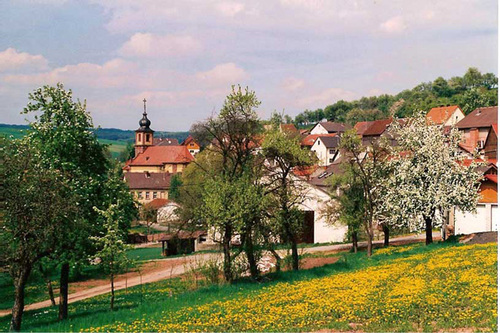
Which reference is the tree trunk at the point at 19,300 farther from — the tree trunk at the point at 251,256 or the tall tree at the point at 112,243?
the tree trunk at the point at 251,256

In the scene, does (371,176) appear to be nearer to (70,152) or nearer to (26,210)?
(70,152)

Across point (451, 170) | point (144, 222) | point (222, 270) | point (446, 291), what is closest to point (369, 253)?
point (451, 170)

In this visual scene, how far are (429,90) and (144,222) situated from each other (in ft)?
440

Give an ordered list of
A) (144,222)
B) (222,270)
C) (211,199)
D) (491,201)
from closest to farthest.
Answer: (211,199) → (222,270) → (491,201) → (144,222)

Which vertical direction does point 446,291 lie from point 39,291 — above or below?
above

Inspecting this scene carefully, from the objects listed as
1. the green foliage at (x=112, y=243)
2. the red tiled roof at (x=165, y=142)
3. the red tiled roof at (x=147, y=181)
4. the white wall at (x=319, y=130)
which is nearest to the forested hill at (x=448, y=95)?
the white wall at (x=319, y=130)

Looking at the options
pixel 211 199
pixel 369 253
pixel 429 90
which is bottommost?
pixel 369 253

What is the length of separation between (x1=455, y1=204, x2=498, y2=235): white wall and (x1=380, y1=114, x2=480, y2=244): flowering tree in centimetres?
922

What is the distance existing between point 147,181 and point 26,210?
9591 cm

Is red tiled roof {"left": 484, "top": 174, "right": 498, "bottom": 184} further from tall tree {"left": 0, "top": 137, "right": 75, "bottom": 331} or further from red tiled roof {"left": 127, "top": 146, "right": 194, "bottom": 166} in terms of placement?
red tiled roof {"left": 127, "top": 146, "right": 194, "bottom": 166}

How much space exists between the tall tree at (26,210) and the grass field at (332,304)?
2787mm

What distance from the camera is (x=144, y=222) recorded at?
89.2m

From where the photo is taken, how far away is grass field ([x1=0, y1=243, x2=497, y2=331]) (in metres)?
17.0

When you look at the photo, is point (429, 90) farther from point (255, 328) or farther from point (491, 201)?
point (255, 328)
